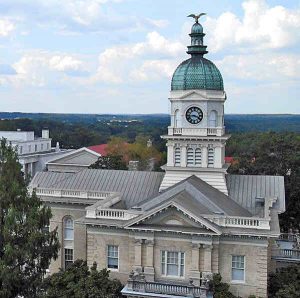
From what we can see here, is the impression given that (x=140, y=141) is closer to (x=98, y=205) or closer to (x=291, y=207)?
(x=291, y=207)

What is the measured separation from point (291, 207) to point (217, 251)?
18988 mm

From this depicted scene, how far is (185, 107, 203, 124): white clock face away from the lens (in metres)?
35.6

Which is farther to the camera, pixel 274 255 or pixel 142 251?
pixel 274 255

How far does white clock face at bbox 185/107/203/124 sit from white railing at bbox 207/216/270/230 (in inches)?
350

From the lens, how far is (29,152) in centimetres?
8712

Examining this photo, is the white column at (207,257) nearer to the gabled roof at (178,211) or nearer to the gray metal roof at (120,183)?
the gabled roof at (178,211)

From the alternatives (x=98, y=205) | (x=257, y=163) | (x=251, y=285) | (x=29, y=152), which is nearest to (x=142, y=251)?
(x=98, y=205)

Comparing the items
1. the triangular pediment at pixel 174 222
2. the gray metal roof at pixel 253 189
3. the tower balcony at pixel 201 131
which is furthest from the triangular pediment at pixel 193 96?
the triangular pediment at pixel 174 222

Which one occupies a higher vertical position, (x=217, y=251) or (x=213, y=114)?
(x=213, y=114)

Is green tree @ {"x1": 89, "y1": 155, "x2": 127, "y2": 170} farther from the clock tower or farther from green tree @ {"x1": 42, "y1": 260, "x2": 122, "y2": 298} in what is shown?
green tree @ {"x1": 42, "y1": 260, "x2": 122, "y2": 298}

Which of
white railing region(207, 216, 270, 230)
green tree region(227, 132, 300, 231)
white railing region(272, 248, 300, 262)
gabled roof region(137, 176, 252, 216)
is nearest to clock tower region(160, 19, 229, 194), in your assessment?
gabled roof region(137, 176, 252, 216)

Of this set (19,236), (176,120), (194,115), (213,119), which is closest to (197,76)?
(194,115)

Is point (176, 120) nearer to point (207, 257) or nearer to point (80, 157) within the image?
point (207, 257)

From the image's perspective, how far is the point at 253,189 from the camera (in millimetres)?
36000
